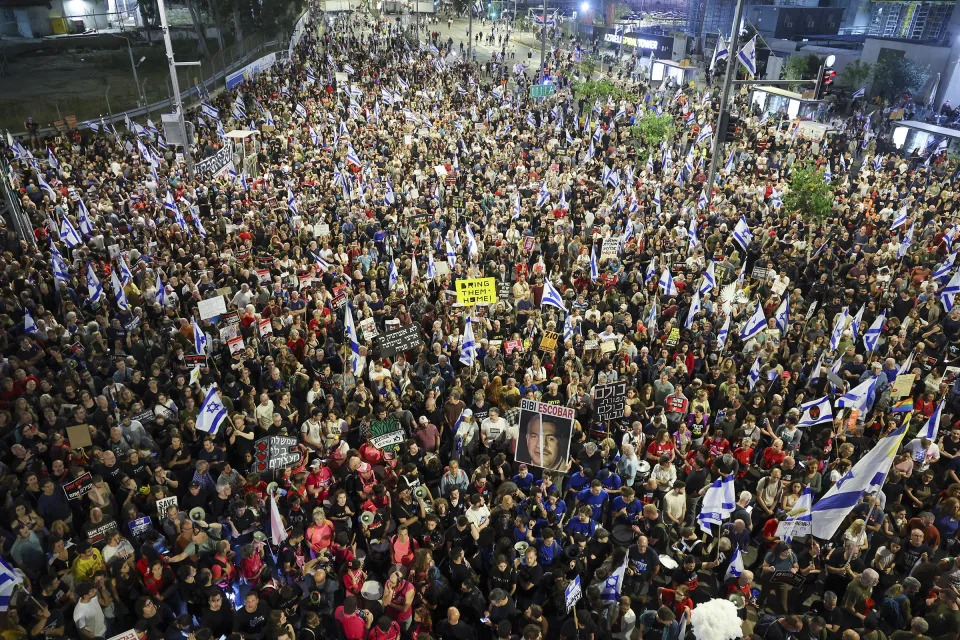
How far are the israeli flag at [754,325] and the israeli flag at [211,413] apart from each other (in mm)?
9564

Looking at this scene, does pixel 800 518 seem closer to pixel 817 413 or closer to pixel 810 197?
pixel 817 413

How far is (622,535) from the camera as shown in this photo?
27.9 feet

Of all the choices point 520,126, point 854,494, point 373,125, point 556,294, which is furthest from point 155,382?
point 520,126

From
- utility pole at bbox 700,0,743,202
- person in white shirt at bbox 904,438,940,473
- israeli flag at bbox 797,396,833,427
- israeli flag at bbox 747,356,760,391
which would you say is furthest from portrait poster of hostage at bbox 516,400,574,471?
utility pole at bbox 700,0,743,202

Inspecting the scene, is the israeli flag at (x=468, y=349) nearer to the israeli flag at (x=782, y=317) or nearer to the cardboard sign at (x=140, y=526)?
the cardboard sign at (x=140, y=526)

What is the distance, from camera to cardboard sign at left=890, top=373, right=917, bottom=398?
1076cm

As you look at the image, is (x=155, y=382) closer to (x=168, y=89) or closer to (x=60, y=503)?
(x=60, y=503)

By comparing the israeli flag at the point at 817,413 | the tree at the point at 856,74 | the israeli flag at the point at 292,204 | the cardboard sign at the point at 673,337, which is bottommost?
the israeli flag at the point at 292,204

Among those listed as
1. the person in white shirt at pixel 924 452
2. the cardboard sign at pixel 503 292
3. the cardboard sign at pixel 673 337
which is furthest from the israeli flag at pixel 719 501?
the cardboard sign at pixel 503 292

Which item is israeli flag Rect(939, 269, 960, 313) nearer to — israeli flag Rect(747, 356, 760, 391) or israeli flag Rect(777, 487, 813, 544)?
israeli flag Rect(747, 356, 760, 391)

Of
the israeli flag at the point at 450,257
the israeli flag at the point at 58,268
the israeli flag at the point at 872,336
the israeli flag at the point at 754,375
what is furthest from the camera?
the israeli flag at the point at 450,257

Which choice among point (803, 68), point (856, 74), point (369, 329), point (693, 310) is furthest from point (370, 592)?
point (803, 68)

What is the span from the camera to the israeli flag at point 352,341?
38.9 ft

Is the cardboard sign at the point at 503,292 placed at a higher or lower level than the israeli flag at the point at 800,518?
lower
